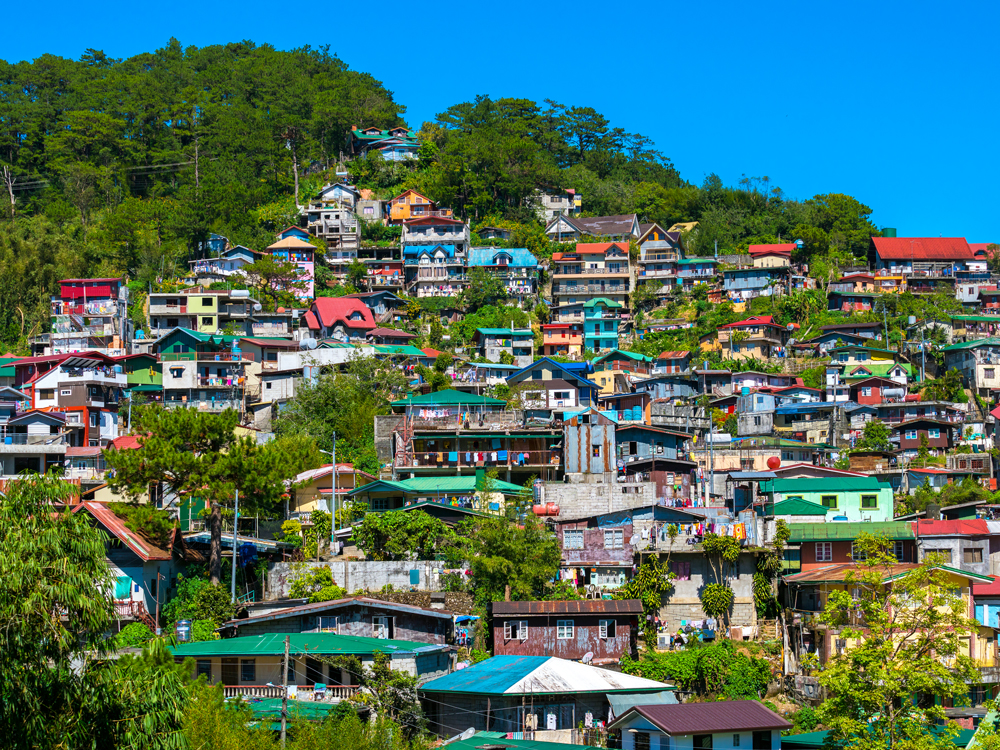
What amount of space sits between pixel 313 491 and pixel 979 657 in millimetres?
24955

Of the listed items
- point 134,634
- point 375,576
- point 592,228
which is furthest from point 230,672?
point 592,228

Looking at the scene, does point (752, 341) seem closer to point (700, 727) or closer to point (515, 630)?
point (515, 630)

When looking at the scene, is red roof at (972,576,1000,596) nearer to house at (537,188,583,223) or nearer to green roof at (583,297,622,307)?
green roof at (583,297,622,307)

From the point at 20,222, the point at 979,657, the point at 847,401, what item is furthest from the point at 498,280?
the point at 979,657

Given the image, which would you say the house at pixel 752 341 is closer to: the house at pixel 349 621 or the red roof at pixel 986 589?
the red roof at pixel 986 589

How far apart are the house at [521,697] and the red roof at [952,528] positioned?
1435 centimetres

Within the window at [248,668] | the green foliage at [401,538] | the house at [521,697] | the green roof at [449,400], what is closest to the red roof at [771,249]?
the green roof at [449,400]

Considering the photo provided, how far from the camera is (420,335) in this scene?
240ft

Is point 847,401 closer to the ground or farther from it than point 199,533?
farther from it

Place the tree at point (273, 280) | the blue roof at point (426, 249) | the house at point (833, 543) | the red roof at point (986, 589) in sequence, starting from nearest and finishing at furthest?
the red roof at point (986, 589) → the house at point (833, 543) → the tree at point (273, 280) → the blue roof at point (426, 249)

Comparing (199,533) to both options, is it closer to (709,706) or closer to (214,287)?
(709,706)

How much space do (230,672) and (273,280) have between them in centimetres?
4628

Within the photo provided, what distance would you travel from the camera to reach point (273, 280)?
7556 cm

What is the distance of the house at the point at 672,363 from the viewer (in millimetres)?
69250
